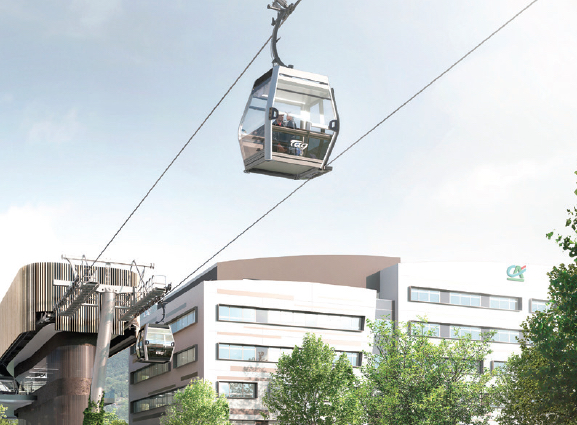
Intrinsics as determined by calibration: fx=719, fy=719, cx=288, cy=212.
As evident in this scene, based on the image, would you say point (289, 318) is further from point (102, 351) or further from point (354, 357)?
point (102, 351)

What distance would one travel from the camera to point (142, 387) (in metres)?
81.9

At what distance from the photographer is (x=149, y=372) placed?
8012 centimetres

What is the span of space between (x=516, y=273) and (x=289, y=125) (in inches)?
2583

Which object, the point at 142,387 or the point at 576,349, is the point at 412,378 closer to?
the point at 576,349

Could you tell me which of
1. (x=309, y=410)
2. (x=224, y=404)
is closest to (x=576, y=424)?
(x=309, y=410)

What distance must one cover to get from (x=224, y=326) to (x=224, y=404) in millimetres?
8464

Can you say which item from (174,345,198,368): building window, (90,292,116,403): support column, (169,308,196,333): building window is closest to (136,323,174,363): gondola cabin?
(90,292,116,403): support column

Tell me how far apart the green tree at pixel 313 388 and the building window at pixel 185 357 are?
9877 mm

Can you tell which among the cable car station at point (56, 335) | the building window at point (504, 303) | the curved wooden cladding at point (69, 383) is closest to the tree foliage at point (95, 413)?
the cable car station at point (56, 335)

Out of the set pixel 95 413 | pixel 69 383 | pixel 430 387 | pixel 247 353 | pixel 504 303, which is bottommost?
pixel 69 383

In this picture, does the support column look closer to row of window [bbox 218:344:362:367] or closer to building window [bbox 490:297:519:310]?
row of window [bbox 218:344:362:367]

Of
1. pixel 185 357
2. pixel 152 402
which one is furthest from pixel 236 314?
pixel 152 402

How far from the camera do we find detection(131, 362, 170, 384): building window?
75.5m

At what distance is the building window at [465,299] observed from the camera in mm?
75500
